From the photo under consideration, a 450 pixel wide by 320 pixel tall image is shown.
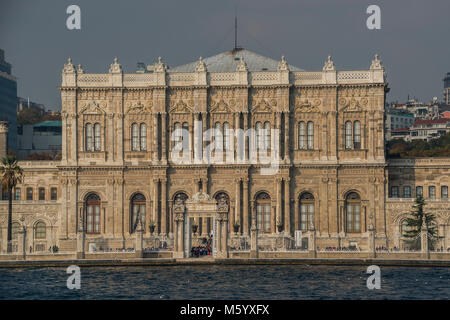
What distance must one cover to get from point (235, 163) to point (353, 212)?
9.52 m

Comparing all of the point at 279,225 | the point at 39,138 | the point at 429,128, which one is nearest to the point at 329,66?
the point at 279,225

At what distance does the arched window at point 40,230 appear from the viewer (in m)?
87.5

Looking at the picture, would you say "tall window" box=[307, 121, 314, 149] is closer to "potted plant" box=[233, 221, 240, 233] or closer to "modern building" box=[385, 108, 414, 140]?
"potted plant" box=[233, 221, 240, 233]

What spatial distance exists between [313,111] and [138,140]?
13407mm

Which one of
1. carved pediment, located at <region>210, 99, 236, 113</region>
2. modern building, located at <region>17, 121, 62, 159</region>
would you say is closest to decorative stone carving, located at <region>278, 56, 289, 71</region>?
carved pediment, located at <region>210, 99, 236, 113</region>

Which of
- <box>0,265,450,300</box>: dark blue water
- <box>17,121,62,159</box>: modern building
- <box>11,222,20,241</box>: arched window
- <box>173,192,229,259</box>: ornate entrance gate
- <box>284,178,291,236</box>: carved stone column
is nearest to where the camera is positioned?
<box>0,265,450,300</box>: dark blue water

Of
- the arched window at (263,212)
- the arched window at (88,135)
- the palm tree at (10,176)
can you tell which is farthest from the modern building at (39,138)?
the arched window at (263,212)

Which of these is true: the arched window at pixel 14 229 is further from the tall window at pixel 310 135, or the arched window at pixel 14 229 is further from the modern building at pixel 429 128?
the modern building at pixel 429 128

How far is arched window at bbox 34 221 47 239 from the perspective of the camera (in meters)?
87.5

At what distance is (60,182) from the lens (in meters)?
86.6

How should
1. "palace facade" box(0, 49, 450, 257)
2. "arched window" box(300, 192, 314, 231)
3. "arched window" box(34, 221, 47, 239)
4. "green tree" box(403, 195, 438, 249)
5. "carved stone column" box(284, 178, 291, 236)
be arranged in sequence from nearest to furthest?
"green tree" box(403, 195, 438, 249) < "carved stone column" box(284, 178, 291, 236) < "palace facade" box(0, 49, 450, 257) < "arched window" box(300, 192, 314, 231) < "arched window" box(34, 221, 47, 239)

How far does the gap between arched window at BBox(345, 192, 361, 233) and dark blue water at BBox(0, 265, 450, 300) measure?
12.7m

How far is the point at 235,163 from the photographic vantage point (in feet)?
281
